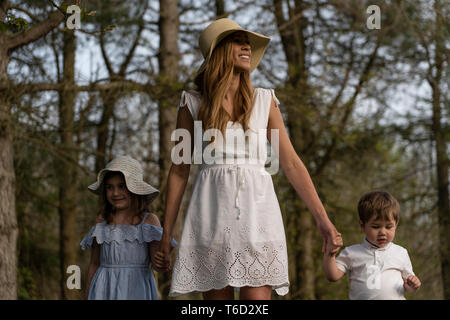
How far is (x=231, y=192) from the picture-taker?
10.1ft

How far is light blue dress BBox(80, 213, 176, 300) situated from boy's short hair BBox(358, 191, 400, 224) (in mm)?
1258

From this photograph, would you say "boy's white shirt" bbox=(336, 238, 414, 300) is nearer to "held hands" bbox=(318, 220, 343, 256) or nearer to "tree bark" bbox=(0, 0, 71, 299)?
"held hands" bbox=(318, 220, 343, 256)

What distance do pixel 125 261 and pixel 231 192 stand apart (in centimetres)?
116

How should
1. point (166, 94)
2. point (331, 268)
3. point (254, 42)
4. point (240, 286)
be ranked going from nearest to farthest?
point (240, 286) → point (331, 268) → point (254, 42) → point (166, 94)

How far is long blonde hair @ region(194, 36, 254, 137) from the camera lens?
3162 millimetres

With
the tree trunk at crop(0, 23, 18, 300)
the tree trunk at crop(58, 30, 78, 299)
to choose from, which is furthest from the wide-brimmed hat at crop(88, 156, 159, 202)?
the tree trunk at crop(58, 30, 78, 299)

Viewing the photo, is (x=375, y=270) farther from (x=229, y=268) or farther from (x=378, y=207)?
(x=229, y=268)

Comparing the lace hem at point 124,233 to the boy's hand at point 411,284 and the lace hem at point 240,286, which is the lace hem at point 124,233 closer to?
the lace hem at point 240,286

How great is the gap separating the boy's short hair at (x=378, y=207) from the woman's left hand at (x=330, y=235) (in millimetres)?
469

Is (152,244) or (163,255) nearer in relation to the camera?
(163,255)

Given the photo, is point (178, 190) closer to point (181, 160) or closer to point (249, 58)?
point (181, 160)

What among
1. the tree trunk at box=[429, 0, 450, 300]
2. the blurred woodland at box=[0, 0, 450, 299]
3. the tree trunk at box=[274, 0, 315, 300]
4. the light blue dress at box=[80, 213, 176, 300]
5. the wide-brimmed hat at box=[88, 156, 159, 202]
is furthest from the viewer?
the tree trunk at box=[274, 0, 315, 300]

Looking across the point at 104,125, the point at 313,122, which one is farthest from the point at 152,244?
the point at 313,122
